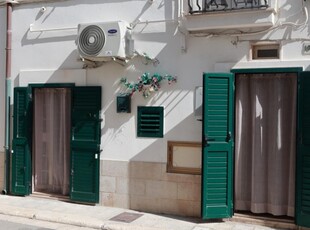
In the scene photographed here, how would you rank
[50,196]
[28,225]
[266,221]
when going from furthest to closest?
1. [50,196]
2. [28,225]
3. [266,221]

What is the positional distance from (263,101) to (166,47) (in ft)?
6.59

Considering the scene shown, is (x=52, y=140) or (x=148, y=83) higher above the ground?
(x=148, y=83)

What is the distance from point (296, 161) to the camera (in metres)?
6.32

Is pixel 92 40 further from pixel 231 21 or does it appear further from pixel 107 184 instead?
pixel 107 184

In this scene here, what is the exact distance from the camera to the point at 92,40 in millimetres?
7316

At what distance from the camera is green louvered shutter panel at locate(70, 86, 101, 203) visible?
771 centimetres

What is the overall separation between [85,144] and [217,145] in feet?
8.88

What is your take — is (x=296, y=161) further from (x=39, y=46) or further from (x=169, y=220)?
(x=39, y=46)

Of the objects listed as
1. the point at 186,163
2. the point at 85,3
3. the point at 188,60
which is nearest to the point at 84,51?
the point at 85,3

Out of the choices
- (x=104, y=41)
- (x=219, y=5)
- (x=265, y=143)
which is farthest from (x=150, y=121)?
(x=219, y=5)

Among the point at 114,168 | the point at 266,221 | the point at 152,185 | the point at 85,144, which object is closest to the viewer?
the point at 266,221

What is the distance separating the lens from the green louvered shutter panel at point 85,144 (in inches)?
304

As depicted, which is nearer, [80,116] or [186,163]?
[186,163]

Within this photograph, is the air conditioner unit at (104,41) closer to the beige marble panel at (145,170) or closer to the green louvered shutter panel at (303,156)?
the beige marble panel at (145,170)
